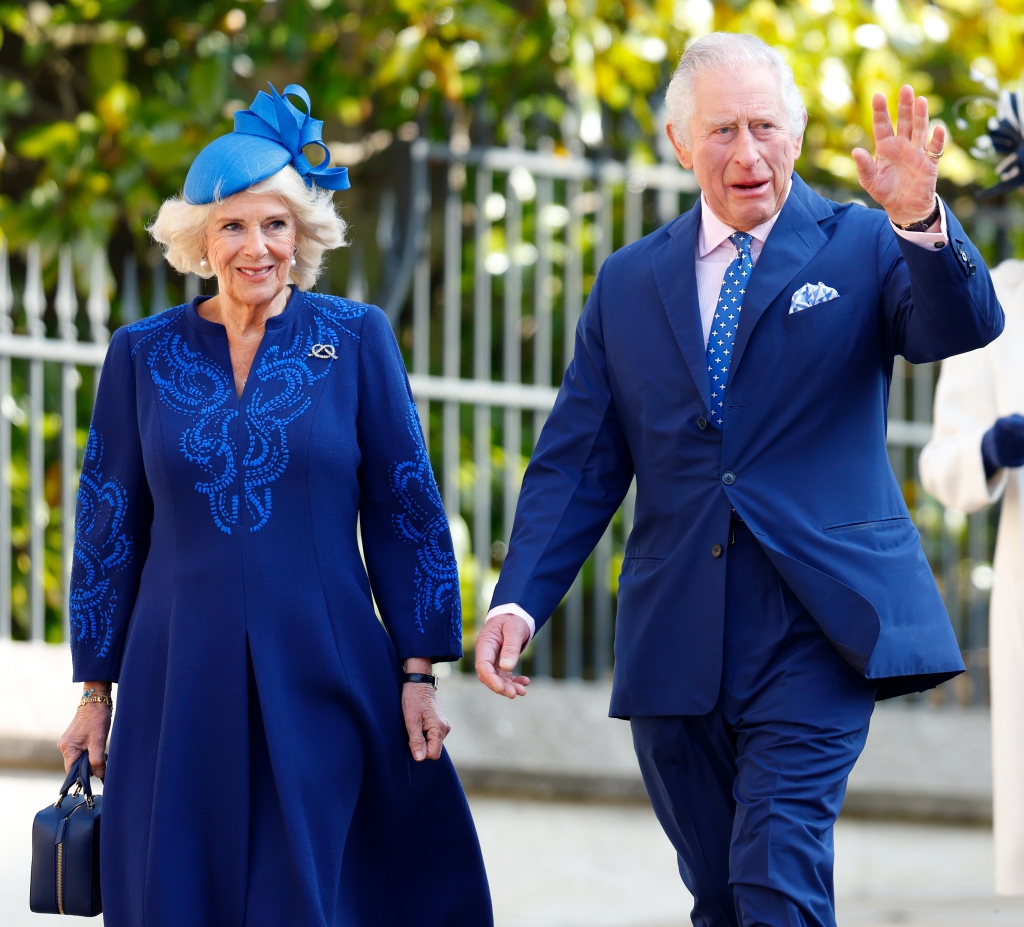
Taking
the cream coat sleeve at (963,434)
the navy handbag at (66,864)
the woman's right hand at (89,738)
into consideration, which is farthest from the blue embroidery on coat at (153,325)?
the cream coat sleeve at (963,434)

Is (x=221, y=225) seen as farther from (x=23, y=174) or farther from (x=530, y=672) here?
(x=23, y=174)

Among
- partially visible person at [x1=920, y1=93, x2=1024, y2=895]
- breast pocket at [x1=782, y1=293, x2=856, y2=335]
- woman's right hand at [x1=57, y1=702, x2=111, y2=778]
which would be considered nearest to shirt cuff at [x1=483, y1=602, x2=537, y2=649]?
breast pocket at [x1=782, y1=293, x2=856, y2=335]

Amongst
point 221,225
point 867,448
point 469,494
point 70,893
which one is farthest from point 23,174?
point 867,448

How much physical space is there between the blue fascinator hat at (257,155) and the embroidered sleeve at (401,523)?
15.0 inches

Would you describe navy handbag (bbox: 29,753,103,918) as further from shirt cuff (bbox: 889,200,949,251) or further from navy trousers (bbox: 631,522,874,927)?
shirt cuff (bbox: 889,200,949,251)

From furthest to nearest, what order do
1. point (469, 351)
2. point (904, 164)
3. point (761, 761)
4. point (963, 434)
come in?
1. point (469, 351)
2. point (963, 434)
3. point (761, 761)
4. point (904, 164)

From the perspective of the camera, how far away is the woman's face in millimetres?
3459

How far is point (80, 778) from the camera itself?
347cm

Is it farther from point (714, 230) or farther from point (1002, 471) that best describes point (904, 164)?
point (1002, 471)

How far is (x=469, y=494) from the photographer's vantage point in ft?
19.0

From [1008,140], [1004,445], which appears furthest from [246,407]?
[1008,140]

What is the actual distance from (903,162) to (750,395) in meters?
0.53

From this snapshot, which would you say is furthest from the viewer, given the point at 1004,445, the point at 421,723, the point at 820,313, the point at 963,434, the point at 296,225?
the point at 963,434

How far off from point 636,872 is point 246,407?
2863 mm
